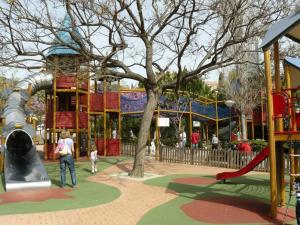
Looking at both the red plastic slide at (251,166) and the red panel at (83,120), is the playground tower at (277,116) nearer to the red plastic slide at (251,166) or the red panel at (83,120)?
the red plastic slide at (251,166)

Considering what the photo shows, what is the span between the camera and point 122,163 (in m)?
21.1

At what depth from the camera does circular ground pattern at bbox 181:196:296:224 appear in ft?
29.8

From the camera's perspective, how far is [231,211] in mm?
9930

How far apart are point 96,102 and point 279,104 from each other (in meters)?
18.2

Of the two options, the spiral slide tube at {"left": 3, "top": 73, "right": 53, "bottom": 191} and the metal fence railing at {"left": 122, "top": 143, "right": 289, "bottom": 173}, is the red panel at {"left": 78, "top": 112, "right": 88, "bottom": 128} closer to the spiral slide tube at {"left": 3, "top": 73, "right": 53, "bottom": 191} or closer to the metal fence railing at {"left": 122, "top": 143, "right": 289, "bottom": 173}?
the spiral slide tube at {"left": 3, "top": 73, "right": 53, "bottom": 191}

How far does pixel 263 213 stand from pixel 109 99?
59.9ft

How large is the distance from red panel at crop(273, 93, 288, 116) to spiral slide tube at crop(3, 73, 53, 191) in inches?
298

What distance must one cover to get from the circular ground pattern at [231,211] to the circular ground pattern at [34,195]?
3.78 meters

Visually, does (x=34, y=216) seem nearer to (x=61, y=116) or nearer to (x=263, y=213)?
→ (x=263, y=213)

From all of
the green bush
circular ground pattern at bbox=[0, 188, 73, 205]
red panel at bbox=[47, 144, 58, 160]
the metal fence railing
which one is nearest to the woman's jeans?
circular ground pattern at bbox=[0, 188, 73, 205]

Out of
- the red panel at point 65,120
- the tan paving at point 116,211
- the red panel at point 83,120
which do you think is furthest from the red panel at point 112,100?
the tan paving at point 116,211

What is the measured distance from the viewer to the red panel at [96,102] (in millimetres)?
26391

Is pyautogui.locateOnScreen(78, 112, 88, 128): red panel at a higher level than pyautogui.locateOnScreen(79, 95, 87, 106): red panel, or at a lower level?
lower

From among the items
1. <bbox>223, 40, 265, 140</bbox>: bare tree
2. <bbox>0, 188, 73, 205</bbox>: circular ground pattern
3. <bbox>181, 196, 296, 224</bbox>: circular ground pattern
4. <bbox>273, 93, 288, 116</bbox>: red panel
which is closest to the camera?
<bbox>181, 196, 296, 224</bbox>: circular ground pattern
